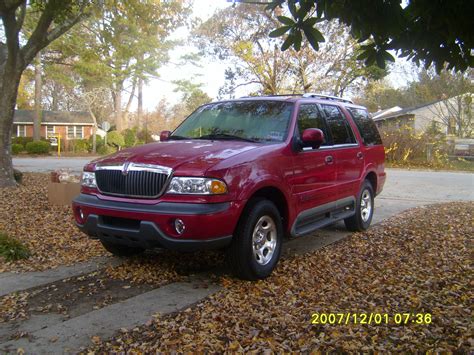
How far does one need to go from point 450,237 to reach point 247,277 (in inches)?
142

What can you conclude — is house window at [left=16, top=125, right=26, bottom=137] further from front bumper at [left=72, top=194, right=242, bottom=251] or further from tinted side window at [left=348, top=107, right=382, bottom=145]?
front bumper at [left=72, top=194, right=242, bottom=251]

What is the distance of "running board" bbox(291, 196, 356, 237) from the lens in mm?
4875

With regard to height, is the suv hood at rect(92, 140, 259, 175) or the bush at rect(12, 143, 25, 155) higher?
the suv hood at rect(92, 140, 259, 175)

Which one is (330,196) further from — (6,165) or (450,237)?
(6,165)

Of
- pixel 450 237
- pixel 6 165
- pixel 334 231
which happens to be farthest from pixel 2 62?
pixel 450 237

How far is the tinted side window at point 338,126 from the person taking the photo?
5.88m

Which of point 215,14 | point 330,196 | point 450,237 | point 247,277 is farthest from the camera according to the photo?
point 215,14

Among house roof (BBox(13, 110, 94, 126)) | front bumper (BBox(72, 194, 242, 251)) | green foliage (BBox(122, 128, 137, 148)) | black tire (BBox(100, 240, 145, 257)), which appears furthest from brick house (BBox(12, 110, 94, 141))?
front bumper (BBox(72, 194, 242, 251))

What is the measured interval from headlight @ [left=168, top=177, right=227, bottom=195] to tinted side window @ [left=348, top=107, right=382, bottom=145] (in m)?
3.60

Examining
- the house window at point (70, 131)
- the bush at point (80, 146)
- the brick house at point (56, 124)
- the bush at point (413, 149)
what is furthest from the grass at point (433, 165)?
the house window at point (70, 131)

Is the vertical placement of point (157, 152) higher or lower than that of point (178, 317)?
higher

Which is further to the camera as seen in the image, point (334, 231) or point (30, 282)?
point (334, 231)

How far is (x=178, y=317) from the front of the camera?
343cm

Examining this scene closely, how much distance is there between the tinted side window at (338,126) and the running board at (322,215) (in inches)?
32.4
